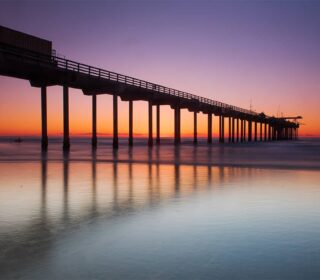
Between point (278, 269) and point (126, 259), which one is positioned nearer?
point (278, 269)

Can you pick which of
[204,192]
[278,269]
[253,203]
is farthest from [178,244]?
[204,192]

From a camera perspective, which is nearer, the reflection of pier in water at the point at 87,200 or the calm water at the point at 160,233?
the calm water at the point at 160,233

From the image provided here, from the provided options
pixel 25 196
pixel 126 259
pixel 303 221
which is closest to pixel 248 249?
pixel 126 259

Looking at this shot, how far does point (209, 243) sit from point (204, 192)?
15.5ft

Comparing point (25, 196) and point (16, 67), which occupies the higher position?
point (16, 67)

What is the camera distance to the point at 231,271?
4.18m

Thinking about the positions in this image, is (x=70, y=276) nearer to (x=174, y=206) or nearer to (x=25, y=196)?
(x=174, y=206)

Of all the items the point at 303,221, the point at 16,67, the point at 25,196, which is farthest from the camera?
the point at 16,67

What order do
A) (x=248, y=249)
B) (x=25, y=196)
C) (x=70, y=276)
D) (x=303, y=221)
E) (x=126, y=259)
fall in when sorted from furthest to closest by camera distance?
(x=25, y=196), (x=303, y=221), (x=248, y=249), (x=126, y=259), (x=70, y=276)

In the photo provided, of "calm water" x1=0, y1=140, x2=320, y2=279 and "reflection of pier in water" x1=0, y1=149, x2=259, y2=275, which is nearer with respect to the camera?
"calm water" x1=0, y1=140, x2=320, y2=279

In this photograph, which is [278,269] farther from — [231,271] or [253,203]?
[253,203]

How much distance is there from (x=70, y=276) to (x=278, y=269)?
7.17ft

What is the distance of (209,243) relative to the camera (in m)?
5.28

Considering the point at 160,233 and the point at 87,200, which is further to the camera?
the point at 87,200
